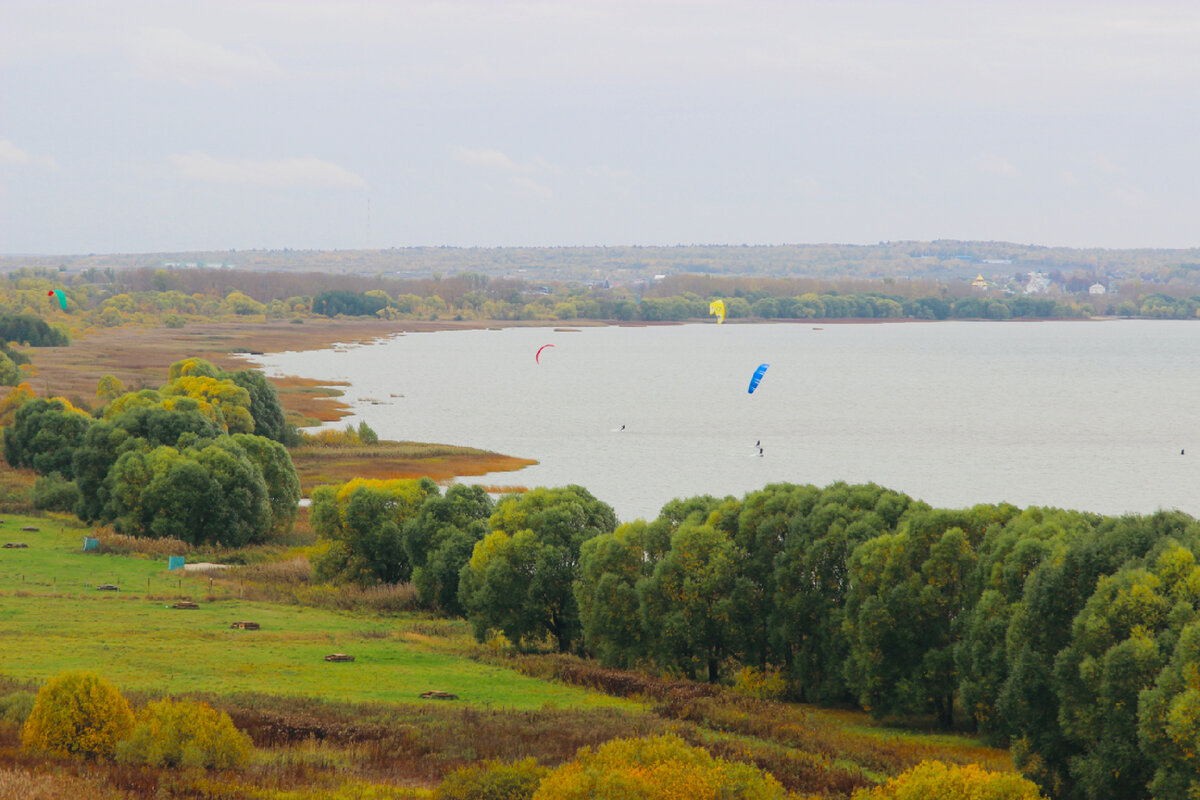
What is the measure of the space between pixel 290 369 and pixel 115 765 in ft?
496

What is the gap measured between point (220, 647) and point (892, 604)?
62.8 feet

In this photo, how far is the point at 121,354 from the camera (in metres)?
165

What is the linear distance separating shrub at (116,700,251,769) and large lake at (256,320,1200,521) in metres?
46.4

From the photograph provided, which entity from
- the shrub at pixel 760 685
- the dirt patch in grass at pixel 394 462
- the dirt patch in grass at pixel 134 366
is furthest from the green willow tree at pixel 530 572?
the dirt patch in grass at pixel 134 366

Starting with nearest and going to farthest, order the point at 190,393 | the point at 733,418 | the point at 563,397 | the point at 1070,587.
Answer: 1. the point at 1070,587
2. the point at 190,393
3. the point at 733,418
4. the point at 563,397

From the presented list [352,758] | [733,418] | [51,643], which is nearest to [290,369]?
[733,418]

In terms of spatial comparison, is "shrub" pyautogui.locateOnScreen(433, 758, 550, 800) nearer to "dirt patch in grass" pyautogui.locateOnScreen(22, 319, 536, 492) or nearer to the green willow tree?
the green willow tree

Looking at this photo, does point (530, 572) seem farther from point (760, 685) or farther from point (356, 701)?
point (356, 701)

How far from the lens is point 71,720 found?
2062 cm

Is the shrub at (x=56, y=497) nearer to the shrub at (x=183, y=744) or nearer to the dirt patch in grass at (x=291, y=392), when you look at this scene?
the dirt patch in grass at (x=291, y=392)

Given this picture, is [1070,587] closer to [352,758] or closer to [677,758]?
[677,758]

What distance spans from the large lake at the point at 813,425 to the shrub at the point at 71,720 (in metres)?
46.7

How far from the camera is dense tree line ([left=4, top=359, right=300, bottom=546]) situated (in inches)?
2286

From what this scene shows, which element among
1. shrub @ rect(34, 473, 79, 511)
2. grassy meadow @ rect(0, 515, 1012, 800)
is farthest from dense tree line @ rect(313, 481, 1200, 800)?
shrub @ rect(34, 473, 79, 511)
